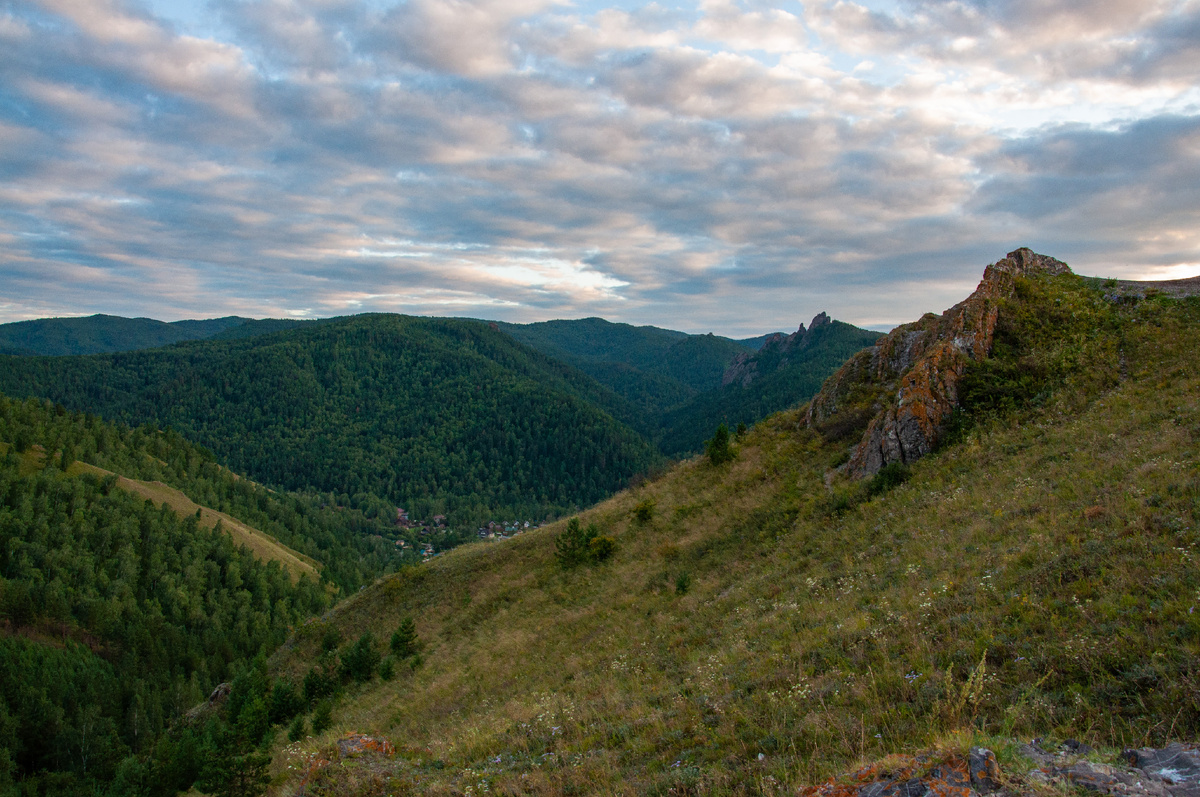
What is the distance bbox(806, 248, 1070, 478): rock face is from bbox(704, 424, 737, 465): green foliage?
14.4 feet

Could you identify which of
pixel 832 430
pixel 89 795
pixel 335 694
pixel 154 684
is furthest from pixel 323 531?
pixel 832 430

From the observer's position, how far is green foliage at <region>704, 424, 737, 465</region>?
1116 inches

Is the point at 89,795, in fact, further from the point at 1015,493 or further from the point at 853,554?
the point at 1015,493

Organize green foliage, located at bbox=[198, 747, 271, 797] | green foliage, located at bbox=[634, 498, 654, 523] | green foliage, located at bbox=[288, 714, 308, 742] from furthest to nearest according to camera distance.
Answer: green foliage, located at bbox=[634, 498, 654, 523] → green foliage, located at bbox=[288, 714, 308, 742] → green foliage, located at bbox=[198, 747, 271, 797]

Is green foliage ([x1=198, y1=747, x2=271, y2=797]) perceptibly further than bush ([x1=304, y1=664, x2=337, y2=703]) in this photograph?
No

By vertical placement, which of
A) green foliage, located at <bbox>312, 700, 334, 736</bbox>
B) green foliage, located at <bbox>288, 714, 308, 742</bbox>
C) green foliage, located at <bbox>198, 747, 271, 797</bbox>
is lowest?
green foliage, located at <bbox>288, 714, 308, 742</bbox>

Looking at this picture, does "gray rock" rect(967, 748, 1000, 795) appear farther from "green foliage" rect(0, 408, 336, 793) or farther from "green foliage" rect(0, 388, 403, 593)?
"green foliage" rect(0, 388, 403, 593)

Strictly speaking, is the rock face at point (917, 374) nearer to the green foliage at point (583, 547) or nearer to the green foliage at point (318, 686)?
the green foliage at point (583, 547)

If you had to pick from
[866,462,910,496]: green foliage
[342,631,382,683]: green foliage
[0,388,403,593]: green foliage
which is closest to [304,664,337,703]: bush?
[342,631,382,683]: green foliage

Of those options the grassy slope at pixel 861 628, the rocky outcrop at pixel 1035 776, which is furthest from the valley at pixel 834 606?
the rocky outcrop at pixel 1035 776

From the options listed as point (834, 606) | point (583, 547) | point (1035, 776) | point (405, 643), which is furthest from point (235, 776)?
point (1035, 776)

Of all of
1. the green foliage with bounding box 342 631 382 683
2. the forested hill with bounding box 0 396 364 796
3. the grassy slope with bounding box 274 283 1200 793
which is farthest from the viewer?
the forested hill with bounding box 0 396 364 796

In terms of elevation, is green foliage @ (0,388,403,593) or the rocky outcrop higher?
the rocky outcrop

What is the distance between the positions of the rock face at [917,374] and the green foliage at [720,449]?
14.4 feet
